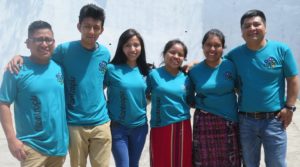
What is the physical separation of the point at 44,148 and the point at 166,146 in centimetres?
95

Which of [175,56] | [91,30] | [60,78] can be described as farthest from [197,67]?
[60,78]

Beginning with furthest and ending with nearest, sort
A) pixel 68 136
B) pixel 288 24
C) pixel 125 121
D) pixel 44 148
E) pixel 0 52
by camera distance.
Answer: pixel 288 24 → pixel 0 52 → pixel 125 121 → pixel 68 136 → pixel 44 148

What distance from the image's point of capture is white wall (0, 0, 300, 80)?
324 inches

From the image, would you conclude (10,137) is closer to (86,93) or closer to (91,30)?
(86,93)

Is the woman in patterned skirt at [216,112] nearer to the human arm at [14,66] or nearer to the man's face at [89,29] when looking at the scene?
the man's face at [89,29]

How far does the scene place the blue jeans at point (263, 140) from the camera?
2.77 m

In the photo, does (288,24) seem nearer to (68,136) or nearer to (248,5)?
(248,5)

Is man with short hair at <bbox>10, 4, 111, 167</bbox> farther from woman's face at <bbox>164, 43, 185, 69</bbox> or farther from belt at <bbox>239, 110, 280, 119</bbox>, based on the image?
belt at <bbox>239, 110, 280, 119</bbox>

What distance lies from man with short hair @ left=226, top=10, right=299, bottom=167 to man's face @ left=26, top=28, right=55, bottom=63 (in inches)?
55.5

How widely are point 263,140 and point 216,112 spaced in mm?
399

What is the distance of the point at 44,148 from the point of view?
8.13ft

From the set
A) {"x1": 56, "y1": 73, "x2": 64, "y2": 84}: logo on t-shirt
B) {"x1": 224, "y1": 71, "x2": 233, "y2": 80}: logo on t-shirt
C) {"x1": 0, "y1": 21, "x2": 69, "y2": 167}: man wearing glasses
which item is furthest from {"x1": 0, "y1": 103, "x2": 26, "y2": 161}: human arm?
{"x1": 224, "y1": 71, "x2": 233, "y2": 80}: logo on t-shirt

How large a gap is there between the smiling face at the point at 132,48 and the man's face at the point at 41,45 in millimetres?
647

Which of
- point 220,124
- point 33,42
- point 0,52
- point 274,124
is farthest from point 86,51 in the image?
point 0,52
